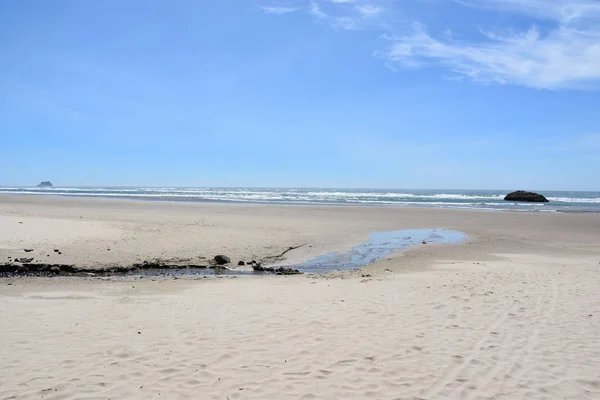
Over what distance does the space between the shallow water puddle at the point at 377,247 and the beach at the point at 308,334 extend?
128 cm

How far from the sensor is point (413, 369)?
205 inches

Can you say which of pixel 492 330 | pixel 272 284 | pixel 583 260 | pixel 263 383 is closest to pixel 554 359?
pixel 492 330

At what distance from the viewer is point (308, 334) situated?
636 centimetres

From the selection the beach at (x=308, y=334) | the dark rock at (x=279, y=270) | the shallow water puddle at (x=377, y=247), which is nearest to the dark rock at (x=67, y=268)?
the beach at (x=308, y=334)

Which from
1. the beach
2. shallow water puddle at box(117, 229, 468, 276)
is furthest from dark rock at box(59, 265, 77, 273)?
shallow water puddle at box(117, 229, 468, 276)

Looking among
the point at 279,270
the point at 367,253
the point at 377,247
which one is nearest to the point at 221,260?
the point at 279,270

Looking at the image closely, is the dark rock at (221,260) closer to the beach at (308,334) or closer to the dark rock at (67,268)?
the beach at (308,334)

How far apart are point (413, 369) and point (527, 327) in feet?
9.52

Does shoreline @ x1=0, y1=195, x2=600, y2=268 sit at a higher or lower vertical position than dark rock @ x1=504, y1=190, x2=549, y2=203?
lower

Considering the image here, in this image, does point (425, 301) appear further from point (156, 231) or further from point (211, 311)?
point (156, 231)

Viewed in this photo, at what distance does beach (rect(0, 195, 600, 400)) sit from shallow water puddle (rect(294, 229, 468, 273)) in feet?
4.21

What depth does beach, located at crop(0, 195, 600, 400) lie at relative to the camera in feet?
15.7

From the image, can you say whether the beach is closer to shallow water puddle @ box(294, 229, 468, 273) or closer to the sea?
shallow water puddle @ box(294, 229, 468, 273)

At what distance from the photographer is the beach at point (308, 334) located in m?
4.78
